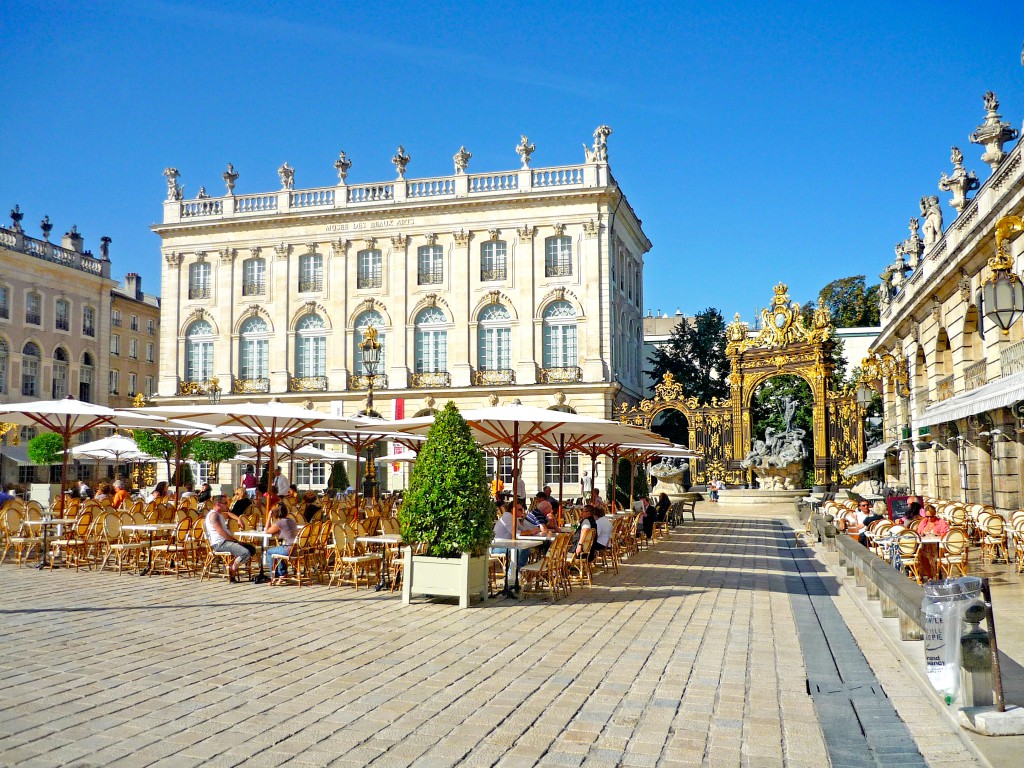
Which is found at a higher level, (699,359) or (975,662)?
(699,359)

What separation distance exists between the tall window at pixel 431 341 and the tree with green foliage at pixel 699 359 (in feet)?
55.5

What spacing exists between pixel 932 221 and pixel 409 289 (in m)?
22.4

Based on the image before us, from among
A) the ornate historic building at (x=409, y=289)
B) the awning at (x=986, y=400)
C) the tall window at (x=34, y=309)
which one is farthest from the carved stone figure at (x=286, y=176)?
the awning at (x=986, y=400)

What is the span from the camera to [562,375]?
3884 centimetres

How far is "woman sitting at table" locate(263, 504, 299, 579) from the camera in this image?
11.9 meters

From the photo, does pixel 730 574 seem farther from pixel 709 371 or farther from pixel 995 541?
pixel 709 371

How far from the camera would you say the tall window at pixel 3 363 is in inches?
1777

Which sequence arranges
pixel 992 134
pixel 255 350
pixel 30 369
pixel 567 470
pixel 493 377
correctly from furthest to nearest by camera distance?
pixel 30 369
pixel 255 350
pixel 493 377
pixel 567 470
pixel 992 134

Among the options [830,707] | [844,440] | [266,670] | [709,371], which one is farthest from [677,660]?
[709,371]

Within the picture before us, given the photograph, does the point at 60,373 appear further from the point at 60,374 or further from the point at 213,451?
the point at 213,451

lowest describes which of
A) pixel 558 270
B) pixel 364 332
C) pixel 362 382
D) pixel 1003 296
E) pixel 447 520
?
pixel 447 520

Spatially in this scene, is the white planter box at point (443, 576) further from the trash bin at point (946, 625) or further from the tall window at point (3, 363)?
the tall window at point (3, 363)

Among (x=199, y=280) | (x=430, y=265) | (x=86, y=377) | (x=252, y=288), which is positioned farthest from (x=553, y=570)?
(x=86, y=377)

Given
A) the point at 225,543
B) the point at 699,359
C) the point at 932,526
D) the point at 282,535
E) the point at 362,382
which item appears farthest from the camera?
the point at 699,359
